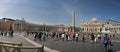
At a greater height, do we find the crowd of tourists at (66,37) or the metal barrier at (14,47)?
the metal barrier at (14,47)

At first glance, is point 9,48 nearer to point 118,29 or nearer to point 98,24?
point 118,29

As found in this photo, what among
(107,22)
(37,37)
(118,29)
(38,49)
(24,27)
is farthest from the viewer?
(24,27)

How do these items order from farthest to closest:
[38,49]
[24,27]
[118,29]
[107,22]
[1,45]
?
[24,27]
[107,22]
[118,29]
[1,45]
[38,49]

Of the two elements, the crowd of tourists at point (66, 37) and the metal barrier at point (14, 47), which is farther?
the crowd of tourists at point (66, 37)

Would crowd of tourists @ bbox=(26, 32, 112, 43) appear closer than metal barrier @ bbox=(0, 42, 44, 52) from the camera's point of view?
No

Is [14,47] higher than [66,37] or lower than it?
higher

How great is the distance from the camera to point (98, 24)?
161750 millimetres

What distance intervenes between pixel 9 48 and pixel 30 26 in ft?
577

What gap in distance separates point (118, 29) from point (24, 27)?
77425 mm

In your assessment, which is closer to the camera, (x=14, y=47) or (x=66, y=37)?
(x=14, y=47)

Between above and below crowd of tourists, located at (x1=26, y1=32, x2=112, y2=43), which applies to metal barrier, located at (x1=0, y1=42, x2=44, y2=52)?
above

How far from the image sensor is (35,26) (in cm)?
18925

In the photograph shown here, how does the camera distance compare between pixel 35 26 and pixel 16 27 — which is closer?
pixel 16 27

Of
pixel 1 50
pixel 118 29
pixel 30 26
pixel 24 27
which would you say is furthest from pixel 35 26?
pixel 1 50
